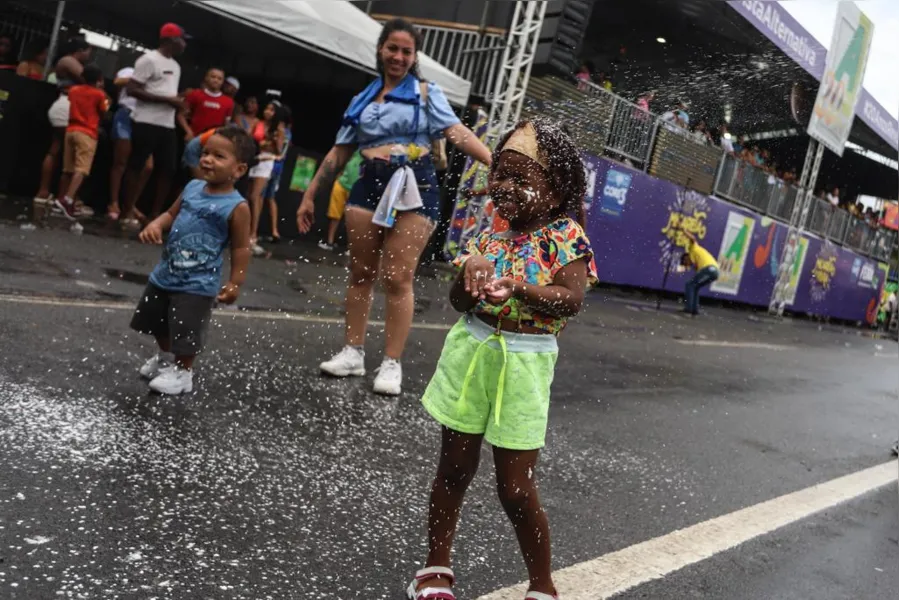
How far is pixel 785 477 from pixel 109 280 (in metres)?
4.12

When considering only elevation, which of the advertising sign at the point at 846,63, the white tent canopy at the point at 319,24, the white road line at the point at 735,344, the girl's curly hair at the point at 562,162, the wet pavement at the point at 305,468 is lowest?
the wet pavement at the point at 305,468

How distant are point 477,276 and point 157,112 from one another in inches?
310

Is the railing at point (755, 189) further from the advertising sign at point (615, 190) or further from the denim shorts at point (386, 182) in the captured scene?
the denim shorts at point (386, 182)

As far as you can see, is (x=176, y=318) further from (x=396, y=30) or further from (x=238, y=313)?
(x=238, y=313)

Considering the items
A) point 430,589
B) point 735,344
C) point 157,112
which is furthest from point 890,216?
Answer: point 430,589

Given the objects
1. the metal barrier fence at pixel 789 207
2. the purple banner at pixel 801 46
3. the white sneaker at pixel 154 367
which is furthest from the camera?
the metal barrier fence at pixel 789 207

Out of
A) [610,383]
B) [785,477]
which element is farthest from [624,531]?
[610,383]

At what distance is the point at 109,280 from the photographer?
236 inches

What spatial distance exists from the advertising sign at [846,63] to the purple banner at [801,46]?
0.23 feet

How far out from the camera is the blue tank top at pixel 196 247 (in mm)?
3697

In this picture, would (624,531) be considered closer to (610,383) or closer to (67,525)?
(67,525)

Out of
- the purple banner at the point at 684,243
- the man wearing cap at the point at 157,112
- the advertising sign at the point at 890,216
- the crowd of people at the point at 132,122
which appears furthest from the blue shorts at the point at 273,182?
the advertising sign at the point at 890,216

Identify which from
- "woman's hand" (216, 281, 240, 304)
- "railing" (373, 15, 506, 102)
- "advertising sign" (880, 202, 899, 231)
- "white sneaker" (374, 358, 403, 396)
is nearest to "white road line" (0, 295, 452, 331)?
"white sneaker" (374, 358, 403, 396)

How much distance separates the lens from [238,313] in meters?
5.88
